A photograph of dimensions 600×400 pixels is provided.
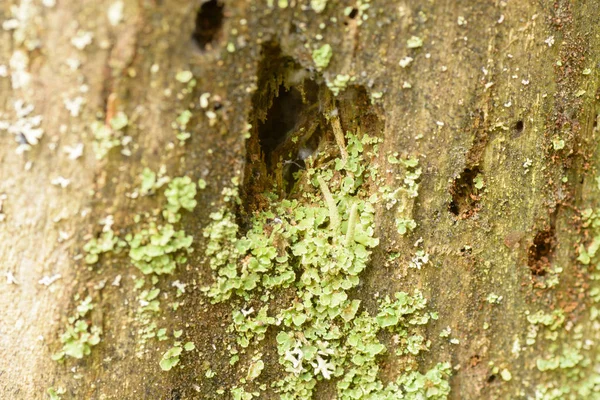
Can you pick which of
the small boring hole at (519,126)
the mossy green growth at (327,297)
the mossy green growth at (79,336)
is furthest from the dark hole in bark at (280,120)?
the mossy green growth at (79,336)

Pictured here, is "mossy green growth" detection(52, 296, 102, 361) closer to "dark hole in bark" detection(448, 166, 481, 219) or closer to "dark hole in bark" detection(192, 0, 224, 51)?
"dark hole in bark" detection(192, 0, 224, 51)

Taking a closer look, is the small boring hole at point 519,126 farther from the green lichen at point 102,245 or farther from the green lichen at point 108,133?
the green lichen at point 102,245

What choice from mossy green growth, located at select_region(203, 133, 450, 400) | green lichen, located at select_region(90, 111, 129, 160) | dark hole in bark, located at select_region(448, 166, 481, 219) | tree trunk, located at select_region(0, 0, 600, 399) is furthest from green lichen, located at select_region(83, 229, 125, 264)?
dark hole in bark, located at select_region(448, 166, 481, 219)

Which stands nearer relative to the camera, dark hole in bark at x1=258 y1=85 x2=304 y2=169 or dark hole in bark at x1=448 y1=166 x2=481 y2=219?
dark hole in bark at x1=448 y1=166 x2=481 y2=219

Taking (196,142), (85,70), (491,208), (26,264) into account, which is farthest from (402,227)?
(26,264)

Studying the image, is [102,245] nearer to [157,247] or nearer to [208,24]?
[157,247]

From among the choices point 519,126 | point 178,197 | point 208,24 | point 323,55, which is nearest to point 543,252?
point 519,126
